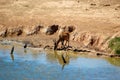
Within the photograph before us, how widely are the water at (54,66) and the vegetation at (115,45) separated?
110cm

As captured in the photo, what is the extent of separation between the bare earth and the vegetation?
9.03 feet

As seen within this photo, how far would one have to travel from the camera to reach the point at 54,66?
21.4m

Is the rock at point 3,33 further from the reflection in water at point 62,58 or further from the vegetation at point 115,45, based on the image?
the vegetation at point 115,45

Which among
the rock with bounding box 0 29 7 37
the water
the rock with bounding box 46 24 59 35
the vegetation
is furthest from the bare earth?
the water

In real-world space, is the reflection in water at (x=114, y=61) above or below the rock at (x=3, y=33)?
above

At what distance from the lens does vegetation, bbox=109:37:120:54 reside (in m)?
25.0

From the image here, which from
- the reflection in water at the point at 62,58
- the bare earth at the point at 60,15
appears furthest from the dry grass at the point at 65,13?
the reflection in water at the point at 62,58

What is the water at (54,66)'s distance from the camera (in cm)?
1906

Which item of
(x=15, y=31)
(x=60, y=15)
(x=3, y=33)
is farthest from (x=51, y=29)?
(x=3, y=33)

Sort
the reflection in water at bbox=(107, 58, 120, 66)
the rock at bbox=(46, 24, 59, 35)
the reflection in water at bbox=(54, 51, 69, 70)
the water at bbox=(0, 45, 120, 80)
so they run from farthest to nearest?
the rock at bbox=(46, 24, 59, 35), the reflection in water at bbox=(107, 58, 120, 66), the reflection in water at bbox=(54, 51, 69, 70), the water at bbox=(0, 45, 120, 80)

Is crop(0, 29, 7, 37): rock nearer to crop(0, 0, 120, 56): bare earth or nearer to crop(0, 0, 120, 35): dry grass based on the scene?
crop(0, 0, 120, 56): bare earth

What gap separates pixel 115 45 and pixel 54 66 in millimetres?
5050

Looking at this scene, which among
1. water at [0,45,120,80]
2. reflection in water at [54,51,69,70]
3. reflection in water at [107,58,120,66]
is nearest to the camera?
water at [0,45,120,80]

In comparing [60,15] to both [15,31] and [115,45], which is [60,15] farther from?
[115,45]
